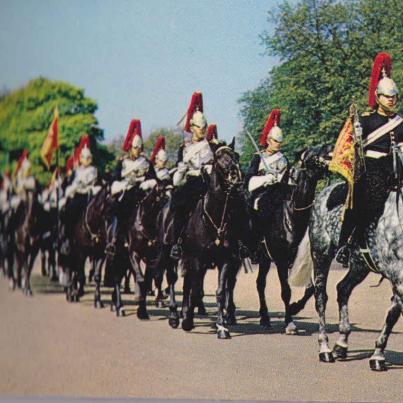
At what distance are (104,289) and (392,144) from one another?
9401 mm

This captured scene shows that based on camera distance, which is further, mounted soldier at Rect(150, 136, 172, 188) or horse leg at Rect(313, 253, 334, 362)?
mounted soldier at Rect(150, 136, 172, 188)

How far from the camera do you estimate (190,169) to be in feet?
44.0

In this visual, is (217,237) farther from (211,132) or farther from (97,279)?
(97,279)

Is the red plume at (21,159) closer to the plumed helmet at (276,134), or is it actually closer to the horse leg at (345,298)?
the plumed helmet at (276,134)

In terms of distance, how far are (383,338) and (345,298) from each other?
0.78 metres

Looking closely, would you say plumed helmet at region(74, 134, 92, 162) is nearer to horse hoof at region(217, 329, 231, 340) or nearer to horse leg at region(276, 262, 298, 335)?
horse hoof at region(217, 329, 231, 340)

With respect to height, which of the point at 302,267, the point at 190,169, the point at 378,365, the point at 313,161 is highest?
the point at 190,169

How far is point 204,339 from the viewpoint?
13008 millimetres

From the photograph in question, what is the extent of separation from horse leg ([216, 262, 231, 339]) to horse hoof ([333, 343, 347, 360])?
1772 millimetres

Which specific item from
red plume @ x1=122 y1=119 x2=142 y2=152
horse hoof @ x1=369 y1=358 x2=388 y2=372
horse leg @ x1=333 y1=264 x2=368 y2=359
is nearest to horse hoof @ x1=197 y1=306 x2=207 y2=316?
red plume @ x1=122 y1=119 x2=142 y2=152

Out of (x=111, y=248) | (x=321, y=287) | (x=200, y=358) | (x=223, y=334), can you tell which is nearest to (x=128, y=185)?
(x=111, y=248)

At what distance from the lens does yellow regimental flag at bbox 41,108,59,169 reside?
12.6m

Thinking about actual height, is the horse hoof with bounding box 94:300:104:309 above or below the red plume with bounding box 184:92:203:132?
below

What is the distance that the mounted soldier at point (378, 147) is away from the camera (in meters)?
10.7
